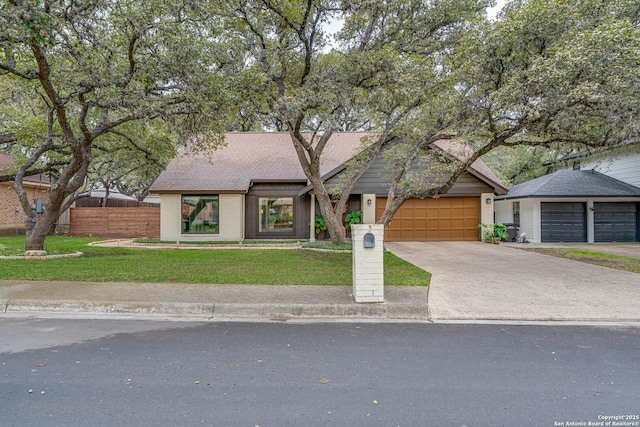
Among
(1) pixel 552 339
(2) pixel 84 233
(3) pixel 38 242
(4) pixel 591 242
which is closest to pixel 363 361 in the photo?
(1) pixel 552 339

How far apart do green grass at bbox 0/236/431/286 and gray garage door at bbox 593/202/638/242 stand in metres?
11.1

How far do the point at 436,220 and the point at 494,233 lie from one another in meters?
2.42

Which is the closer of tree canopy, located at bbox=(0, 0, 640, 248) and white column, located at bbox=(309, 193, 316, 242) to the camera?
tree canopy, located at bbox=(0, 0, 640, 248)

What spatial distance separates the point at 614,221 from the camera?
1584cm

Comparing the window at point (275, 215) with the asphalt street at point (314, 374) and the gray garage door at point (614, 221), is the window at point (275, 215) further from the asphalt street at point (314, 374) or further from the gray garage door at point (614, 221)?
the gray garage door at point (614, 221)

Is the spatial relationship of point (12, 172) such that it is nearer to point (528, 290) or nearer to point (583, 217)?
point (528, 290)

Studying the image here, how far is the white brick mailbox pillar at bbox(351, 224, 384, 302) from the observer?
18.6ft

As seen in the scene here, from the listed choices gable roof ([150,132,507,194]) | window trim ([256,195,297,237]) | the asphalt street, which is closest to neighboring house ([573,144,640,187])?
gable roof ([150,132,507,194])

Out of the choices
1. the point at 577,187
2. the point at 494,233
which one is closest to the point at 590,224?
the point at 577,187

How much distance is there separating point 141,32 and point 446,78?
7.28m

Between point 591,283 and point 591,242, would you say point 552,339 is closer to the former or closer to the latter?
point 591,283

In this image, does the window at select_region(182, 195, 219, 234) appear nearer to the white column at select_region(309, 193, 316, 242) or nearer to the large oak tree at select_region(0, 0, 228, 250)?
the white column at select_region(309, 193, 316, 242)

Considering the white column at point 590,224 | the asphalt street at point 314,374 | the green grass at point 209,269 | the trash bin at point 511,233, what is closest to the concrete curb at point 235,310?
the asphalt street at point 314,374

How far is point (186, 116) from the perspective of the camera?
10188mm
